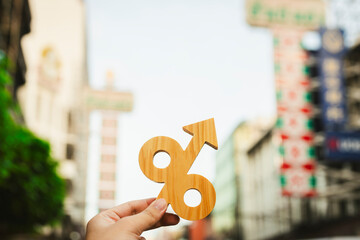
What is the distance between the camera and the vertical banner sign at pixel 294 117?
56.2ft

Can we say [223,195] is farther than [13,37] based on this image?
Yes

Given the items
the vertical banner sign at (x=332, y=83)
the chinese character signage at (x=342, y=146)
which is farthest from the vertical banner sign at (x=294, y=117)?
the chinese character signage at (x=342, y=146)

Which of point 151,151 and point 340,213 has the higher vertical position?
point 151,151

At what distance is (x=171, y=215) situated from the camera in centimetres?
239

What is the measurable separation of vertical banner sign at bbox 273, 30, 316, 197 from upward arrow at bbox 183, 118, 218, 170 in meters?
14.8

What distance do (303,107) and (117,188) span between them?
41.6m

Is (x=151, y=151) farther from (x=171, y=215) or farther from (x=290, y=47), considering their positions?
(x=290, y=47)

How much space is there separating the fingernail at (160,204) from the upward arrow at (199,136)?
0.34 metres

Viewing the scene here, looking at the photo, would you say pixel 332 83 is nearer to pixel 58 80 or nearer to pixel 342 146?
pixel 342 146

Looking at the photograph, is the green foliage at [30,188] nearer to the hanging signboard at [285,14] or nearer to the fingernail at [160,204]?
the hanging signboard at [285,14]


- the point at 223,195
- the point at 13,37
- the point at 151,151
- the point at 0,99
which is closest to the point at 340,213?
the point at 13,37

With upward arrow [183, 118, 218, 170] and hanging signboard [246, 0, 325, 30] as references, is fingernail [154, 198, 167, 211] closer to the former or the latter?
upward arrow [183, 118, 218, 170]

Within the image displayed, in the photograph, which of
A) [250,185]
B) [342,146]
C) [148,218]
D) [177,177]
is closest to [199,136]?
[177,177]

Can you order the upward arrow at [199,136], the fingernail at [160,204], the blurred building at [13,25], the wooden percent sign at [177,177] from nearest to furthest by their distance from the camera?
the fingernail at [160,204] < the wooden percent sign at [177,177] < the upward arrow at [199,136] < the blurred building at [13,25]
